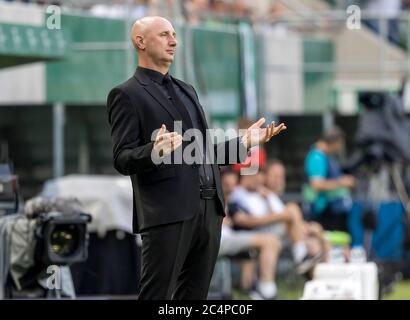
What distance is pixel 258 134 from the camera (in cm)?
659

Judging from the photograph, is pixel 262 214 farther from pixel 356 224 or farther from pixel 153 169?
pixel 153 169

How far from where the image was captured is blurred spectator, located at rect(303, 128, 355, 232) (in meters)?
15.1

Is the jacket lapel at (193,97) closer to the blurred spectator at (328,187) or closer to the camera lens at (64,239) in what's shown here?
the camera lens at (64,239)

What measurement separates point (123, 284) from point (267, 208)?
2302 mm

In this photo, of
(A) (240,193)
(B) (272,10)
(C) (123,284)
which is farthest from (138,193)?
(B) (272,10)

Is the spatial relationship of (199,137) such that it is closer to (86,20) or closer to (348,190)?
(86,20)

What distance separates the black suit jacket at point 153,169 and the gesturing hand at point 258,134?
26 centimetres

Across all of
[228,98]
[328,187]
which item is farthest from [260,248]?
[228,98]

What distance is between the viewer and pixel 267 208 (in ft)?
48.0

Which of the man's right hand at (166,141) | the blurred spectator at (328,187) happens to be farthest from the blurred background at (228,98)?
the man's right hand at (166,141)

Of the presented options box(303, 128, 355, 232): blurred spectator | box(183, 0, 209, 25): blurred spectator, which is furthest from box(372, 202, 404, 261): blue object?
box(183, 0, 209, 25): blurred spectator

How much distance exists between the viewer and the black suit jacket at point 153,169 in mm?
6484

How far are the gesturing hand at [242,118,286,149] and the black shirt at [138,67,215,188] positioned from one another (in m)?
0.19

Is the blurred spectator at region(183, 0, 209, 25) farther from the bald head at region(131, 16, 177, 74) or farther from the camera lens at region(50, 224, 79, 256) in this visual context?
the bald head at region(131, 16, 177, 74)
